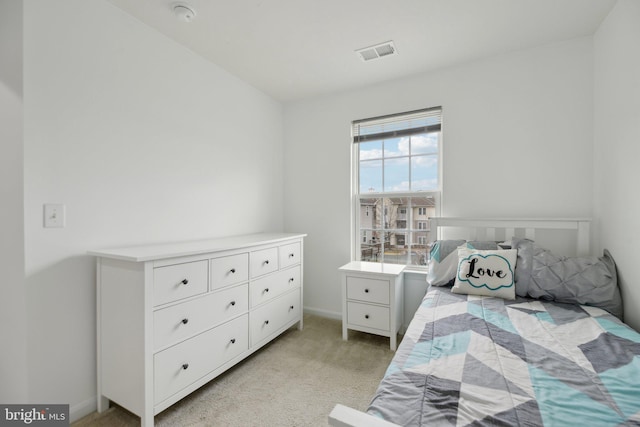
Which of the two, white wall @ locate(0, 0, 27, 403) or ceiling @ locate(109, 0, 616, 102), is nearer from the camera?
white wall @ locate(0, 0, 27, 403)

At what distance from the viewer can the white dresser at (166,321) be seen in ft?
4.77

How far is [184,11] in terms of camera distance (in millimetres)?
1766

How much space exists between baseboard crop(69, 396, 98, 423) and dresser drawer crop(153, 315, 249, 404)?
0.51 meters

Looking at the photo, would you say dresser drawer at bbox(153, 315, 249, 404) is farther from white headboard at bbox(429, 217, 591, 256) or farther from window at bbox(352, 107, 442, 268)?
white headboard at bbox(429, 217, 591, 256)

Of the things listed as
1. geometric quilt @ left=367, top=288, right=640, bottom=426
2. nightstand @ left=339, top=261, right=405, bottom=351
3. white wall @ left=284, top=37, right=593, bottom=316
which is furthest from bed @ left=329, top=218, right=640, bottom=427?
nightstand @ left=339, top=261, right=405, bottom=351

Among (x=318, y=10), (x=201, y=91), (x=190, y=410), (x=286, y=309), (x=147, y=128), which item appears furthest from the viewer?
(x=286, y=309)

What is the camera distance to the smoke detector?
174 centimetres

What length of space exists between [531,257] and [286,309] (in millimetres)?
1931

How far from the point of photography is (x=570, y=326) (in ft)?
4.54

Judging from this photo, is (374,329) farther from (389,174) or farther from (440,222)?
(389,174)

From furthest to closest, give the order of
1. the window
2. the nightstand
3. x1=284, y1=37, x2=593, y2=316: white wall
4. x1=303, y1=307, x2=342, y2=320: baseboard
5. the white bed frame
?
x1=303, y1=307, x2=342, y2=320: baseboard
the window
the nightstand
x1=284, y1=37, x2=593, y2=316: white wall
the white bed frame

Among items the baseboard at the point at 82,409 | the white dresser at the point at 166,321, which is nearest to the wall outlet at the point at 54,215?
the white dresser at the point at 166,321

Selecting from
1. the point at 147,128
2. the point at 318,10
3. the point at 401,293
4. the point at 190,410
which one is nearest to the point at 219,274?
the point at 190,410

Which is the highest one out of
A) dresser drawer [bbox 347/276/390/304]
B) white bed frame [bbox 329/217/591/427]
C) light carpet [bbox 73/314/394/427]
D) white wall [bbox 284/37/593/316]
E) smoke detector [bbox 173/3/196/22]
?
smoke detector [bbox 173/3/196/22]
